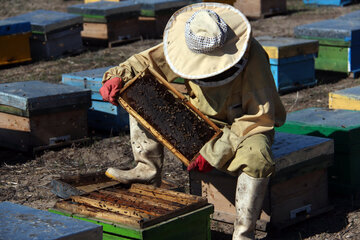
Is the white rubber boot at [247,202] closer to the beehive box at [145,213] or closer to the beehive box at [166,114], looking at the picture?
the beehive box at [145,213]

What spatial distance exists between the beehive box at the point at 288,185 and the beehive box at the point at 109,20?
16.8ft

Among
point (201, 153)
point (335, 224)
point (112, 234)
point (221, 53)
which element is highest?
point (221, 53)

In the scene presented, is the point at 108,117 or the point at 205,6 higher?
the point at 205,6

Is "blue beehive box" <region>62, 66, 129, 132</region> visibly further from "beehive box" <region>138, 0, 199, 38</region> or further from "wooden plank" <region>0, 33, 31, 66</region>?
"beehive box" <region>138, 0, 199, 38</region>

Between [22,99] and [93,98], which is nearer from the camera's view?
[22,99]

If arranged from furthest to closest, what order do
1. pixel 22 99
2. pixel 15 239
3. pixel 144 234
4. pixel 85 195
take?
pixel 22 99, pixel 85 195, pixel 144 234, pixel 15 239

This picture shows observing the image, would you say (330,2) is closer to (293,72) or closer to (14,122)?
Answer: (293,72)

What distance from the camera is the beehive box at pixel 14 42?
7.27 m

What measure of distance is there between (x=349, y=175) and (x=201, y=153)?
3.86 ft

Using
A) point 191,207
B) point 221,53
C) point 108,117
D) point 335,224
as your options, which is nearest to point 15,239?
point 191,207

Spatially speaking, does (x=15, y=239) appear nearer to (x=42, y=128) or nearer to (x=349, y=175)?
(x=349, y=175)

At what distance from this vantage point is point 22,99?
14.9 feet

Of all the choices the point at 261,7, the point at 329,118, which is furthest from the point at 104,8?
the point at 329,118

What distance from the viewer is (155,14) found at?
8.90 m
